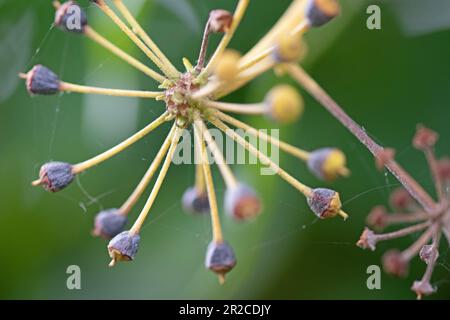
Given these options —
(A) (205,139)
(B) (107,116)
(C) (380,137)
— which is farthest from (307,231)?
(A) (205,139)

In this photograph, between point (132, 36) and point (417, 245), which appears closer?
point (417, 245)

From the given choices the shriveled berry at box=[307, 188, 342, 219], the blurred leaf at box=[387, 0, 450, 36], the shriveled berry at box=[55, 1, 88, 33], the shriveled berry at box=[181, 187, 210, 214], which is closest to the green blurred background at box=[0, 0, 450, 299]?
the blurred leaf at box=[387, 0, 450, 36]

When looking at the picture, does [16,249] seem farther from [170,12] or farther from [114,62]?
[170,12]

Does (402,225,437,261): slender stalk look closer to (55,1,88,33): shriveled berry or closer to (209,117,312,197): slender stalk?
(209,117,312,197): slender stalk

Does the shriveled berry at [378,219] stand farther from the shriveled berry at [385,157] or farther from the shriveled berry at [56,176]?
the shriveled berry at [56,176]

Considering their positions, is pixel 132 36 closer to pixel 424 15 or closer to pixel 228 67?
pixel 228 67

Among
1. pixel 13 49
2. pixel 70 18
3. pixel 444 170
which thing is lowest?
pixel 444 170

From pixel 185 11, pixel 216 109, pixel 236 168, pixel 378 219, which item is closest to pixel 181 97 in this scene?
pixel 216 109
